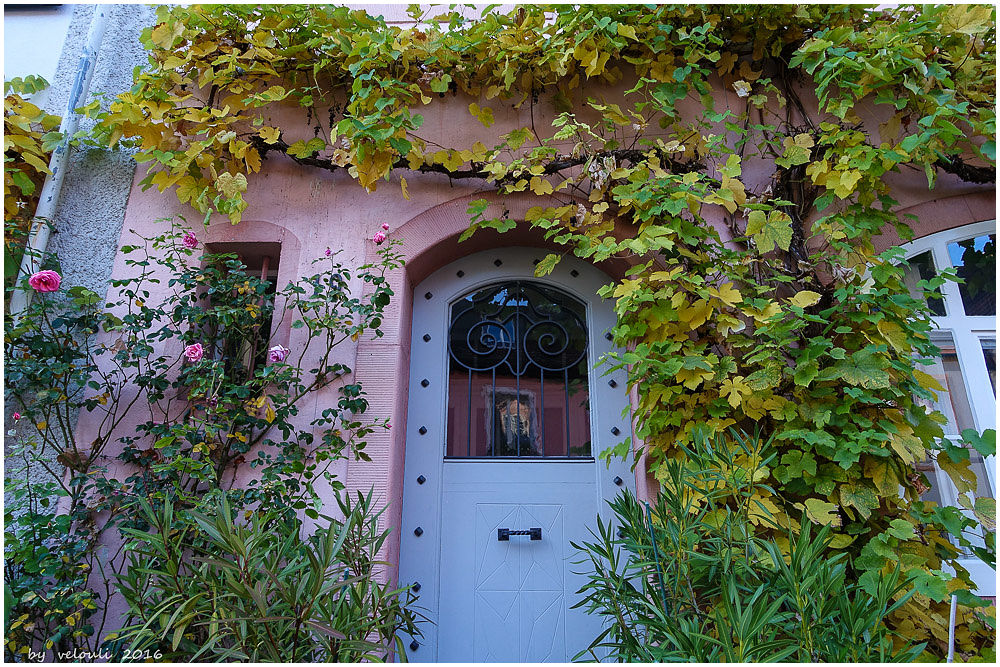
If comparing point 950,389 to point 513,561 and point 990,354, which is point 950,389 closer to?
point 990,354

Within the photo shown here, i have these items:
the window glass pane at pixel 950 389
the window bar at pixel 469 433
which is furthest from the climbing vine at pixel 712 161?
the window bar at pixel 469 433

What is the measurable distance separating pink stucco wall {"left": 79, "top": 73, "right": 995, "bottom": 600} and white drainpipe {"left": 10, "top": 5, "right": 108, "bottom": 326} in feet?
1.20

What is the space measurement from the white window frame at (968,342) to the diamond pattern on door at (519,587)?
1.86 meters

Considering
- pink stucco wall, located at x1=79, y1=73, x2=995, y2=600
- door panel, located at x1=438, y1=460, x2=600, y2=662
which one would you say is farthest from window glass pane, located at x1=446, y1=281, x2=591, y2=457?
pink stucco wall, located at x1=79, y1=73, x2=995, y2=600

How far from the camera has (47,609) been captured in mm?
2434

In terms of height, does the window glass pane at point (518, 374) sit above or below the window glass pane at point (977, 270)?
below

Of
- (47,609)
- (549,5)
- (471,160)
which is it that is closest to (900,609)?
(471,160)

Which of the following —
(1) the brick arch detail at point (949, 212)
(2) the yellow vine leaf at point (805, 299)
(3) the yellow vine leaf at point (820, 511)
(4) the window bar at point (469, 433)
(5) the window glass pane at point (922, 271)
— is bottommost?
(3) the yellow vine leaf at point (820, 511)

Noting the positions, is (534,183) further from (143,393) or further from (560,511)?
(143,393)

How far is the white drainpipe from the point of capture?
3.00 metres

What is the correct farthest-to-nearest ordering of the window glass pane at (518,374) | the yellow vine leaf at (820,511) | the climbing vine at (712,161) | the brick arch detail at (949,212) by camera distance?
1. the window glass pane at (518,374)
2. the brick arch detail at (949,212)
3. the climbing vine at (712,161)
4. the yellow vine leaf at (820,511)

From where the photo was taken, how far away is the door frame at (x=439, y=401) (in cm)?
303

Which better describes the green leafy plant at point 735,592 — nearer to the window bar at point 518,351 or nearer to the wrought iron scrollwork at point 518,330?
the window bar at point 518,351

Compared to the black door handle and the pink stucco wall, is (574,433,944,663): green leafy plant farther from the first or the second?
the pink stucco wall
